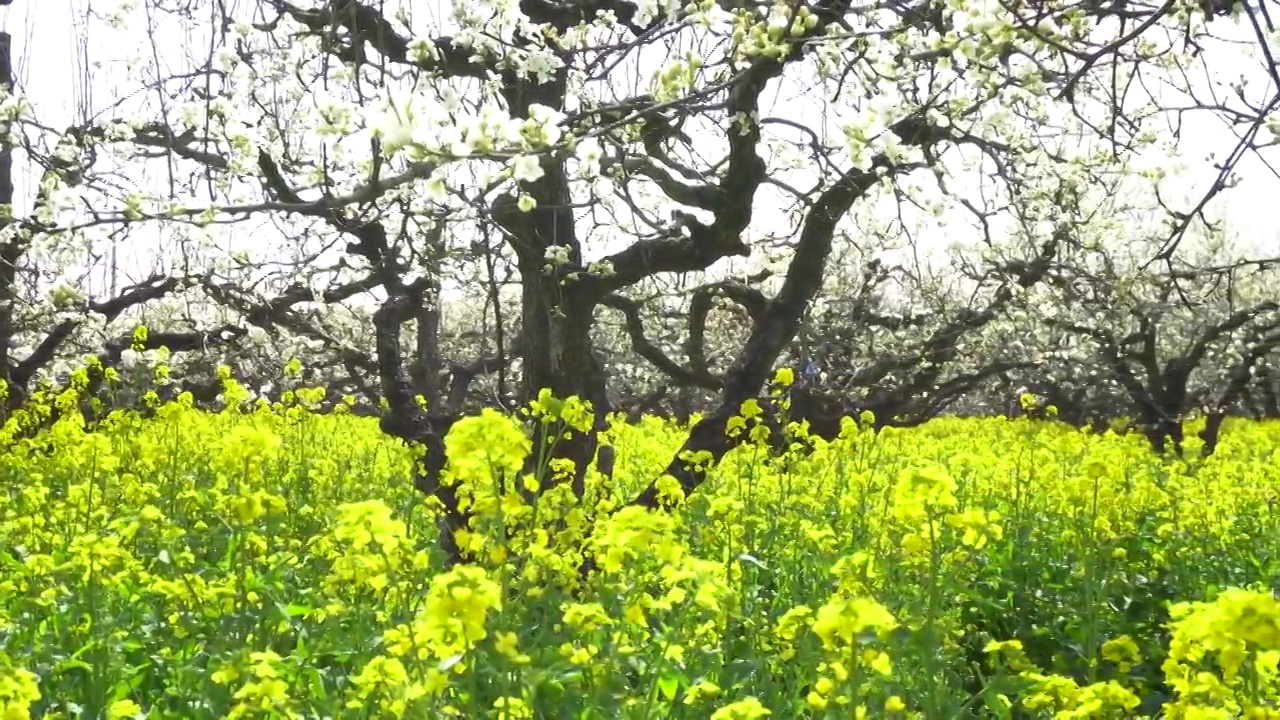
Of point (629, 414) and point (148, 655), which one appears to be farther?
point (629, 414)

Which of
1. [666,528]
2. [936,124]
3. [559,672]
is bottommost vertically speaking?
[559,672]

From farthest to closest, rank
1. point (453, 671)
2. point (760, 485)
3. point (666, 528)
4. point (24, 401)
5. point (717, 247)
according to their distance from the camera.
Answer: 1. point (24, 401)
2. point (760, 485)
3. point (717, 247)
4. point (666, 528)
5. point (453, 671)

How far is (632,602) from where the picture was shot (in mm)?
3125

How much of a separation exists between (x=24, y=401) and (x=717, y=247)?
8271mm

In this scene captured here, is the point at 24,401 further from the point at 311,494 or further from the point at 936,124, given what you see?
the point at 936,124

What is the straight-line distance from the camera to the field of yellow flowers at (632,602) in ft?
7.93

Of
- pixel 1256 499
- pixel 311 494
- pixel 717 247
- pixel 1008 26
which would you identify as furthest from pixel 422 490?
pixel 1256 499

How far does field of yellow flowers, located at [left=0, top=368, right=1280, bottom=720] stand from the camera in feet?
7.93

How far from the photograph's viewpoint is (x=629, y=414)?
→ 17125mm

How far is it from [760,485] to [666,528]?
16.1ft

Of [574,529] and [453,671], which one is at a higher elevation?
[574,529]

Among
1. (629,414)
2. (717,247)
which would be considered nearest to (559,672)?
(717,247)

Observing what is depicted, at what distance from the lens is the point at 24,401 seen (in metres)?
11.2

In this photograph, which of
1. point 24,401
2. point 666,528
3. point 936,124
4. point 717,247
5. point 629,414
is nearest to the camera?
point 666,528
